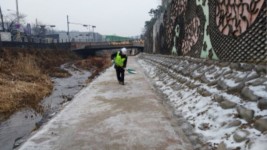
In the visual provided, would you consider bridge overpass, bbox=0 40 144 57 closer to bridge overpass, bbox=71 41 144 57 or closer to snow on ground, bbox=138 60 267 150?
bridge overpass, bbox=71 41 144 57

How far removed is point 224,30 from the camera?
841 centimetres

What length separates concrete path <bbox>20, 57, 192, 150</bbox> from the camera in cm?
523

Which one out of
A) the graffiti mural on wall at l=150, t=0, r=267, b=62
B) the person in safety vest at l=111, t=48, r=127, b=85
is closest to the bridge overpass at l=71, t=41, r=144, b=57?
the person in safety vest at l=111, t=48, r=127, b=85

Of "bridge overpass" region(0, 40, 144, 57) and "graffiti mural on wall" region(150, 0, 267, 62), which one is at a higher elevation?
"graffiti mural on wall" region(150, 0, 267, 62)

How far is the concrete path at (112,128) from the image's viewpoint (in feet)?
17.2

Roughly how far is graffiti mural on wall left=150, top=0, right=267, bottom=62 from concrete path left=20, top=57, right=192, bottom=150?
2275 mm

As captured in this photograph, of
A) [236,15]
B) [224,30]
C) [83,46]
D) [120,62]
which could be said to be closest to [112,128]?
[236,15]

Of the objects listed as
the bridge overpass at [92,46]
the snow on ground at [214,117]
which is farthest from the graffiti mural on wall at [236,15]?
the bridge overpass at [92,46]

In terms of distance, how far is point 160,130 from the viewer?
5969mm

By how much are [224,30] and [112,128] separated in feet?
14.4

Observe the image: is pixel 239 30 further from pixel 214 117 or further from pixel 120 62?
pixel 120 62

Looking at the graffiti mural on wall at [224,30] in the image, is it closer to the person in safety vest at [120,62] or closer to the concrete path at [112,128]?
the concrete path at [112,128]

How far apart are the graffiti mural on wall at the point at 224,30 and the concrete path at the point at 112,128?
2.28 metres

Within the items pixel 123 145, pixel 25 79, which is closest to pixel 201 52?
pixel 123 145
